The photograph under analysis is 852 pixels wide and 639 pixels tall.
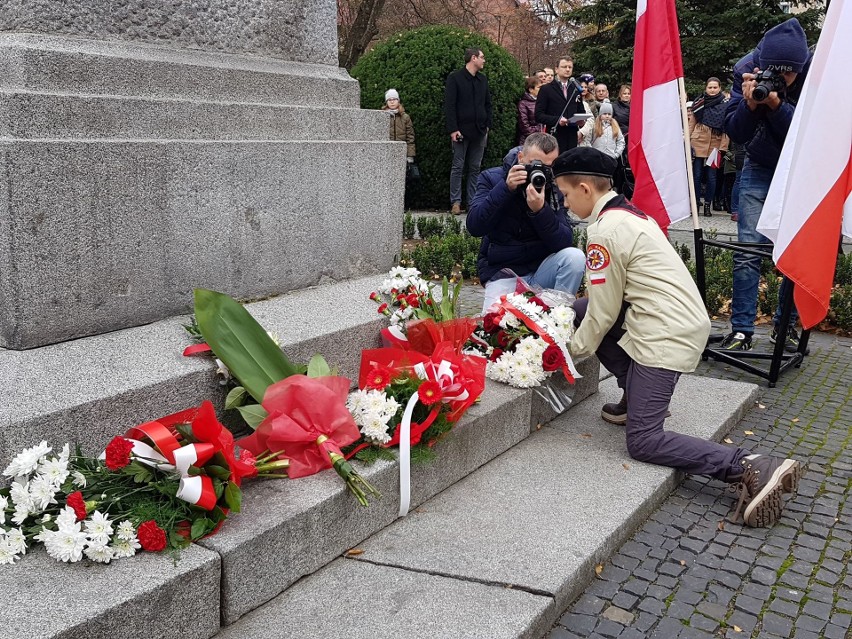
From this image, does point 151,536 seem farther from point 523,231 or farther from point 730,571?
point 523,231

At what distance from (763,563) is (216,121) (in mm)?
2737

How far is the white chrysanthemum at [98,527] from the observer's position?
2.12 metres

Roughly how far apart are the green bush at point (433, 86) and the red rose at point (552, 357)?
850cm

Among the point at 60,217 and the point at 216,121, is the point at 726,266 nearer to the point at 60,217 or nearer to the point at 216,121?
the point at 216,121

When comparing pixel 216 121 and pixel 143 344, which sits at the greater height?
pixel 216 121

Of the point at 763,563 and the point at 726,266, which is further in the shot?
the point at 726,266

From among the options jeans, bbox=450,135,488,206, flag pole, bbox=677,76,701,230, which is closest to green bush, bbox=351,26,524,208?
jeans, bbox=450,135,488,206

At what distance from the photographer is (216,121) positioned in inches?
138

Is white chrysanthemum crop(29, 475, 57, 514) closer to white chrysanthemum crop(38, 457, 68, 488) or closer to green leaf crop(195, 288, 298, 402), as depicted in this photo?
white chrysanthemum crop(38, 457, 68, 488)

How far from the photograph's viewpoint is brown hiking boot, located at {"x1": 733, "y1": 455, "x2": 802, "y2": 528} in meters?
3.27

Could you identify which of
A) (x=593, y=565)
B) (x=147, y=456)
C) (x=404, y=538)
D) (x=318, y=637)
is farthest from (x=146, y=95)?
(x=593, y=565)

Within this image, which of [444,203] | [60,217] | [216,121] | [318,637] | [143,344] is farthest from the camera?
[444,203]

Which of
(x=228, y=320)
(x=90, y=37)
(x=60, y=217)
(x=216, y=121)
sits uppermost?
(x=90, y=37)

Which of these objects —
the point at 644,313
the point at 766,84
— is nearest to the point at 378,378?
the point at 644,313
